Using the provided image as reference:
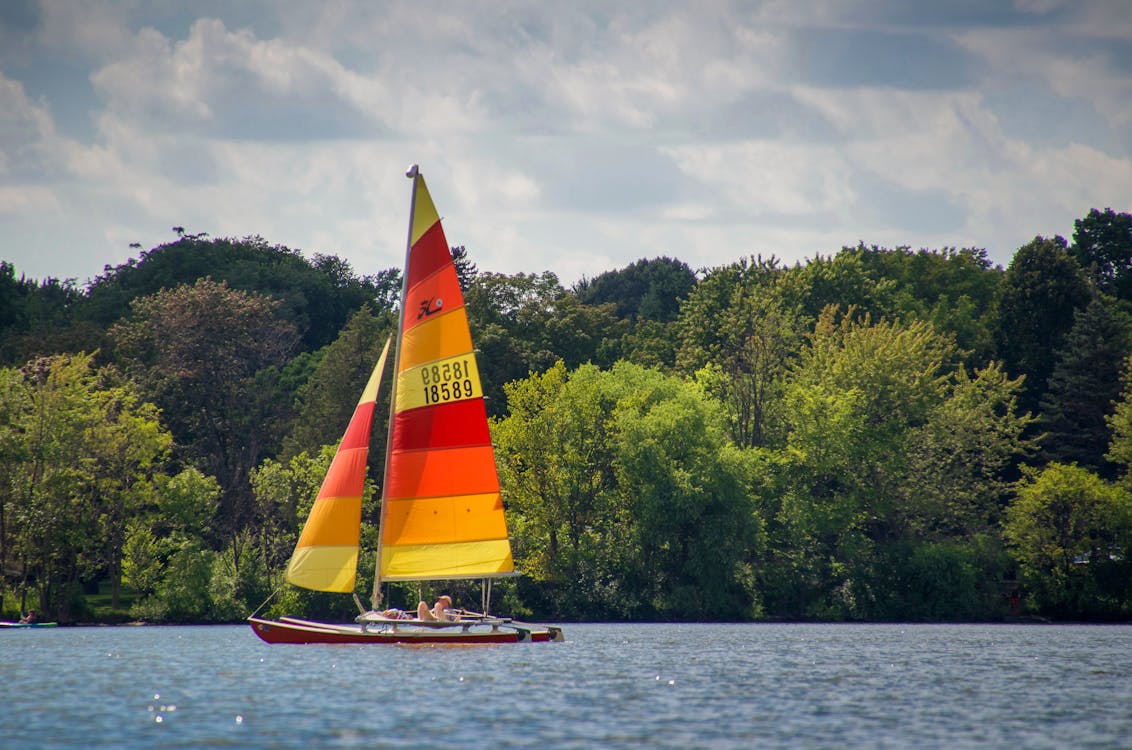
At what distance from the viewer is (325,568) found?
50938 mm

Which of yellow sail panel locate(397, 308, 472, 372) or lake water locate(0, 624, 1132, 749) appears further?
yellow sail panel locate(397, 308, 472, 372)

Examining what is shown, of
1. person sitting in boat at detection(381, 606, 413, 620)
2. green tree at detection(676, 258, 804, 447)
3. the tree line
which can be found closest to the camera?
person sitting in boat at detection(381, 606, 413, 620)

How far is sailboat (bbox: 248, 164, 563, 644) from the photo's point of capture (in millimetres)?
51750

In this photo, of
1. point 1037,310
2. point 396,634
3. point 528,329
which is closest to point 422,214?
point 396,634

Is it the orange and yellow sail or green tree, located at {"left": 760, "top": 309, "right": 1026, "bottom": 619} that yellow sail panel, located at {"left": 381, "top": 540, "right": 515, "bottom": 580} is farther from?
green tree, located at {"left": 760, "top": 309, "right": 1026, "bottom": 619}

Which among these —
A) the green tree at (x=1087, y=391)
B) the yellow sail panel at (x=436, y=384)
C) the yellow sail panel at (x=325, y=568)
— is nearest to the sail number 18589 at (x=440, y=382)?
the yellow sail panel at (x=436, y=384)

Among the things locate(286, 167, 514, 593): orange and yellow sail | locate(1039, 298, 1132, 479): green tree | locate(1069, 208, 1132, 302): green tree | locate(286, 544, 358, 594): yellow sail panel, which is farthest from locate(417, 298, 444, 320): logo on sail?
locate(1069, 208, 1132, 302): green tree

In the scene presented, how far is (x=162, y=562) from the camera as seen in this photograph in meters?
87.2

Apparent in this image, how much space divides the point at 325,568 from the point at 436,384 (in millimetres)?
7566

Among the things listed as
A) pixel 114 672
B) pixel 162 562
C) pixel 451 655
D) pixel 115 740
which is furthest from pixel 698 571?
pixel 115 740

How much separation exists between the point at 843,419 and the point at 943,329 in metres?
31.7

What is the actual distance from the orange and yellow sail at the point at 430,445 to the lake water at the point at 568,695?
354 centimetres

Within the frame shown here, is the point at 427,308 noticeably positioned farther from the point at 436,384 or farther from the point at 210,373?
the point at 210,373

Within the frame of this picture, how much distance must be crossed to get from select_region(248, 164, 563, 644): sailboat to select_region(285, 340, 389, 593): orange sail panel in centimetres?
5
